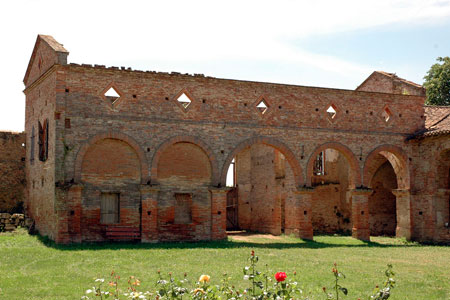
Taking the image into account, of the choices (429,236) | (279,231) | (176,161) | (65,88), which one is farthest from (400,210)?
(65,88)

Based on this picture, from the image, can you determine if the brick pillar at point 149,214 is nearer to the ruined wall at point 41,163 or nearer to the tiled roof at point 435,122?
the ruined wall at point 41,163

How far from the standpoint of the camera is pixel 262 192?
1148 inches

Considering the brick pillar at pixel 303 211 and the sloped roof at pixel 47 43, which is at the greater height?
the sloped roof at pixel 47 43

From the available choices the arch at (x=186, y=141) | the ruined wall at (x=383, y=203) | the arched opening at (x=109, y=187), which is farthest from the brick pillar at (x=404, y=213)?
the arched opening at (x=109, y=187)

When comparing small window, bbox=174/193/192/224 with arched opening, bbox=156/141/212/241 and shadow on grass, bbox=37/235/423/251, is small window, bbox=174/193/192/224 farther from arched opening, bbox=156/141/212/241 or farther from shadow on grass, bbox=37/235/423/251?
shadow on grass, bbox=37/235/423/251

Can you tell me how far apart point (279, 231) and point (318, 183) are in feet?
13.9

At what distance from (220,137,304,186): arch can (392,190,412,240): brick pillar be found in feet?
18.3

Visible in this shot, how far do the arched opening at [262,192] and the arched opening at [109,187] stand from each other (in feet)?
23.1

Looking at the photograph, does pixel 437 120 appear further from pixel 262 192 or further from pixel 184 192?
pixel 184 192

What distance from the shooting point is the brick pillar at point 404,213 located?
25.4m

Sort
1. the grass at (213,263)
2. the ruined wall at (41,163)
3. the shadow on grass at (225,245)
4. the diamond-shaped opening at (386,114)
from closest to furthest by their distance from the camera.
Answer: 1. the grass at (213,263)
2. the shadow on grass at (225,245)
3. the ruined wall at (41,163)
4. the diamond-shaped opening at (386,114)

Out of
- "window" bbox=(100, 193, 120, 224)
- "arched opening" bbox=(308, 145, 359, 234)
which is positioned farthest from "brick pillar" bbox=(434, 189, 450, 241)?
"window" bbox=(100, 193, 120, 224)

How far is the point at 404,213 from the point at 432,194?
1.66m

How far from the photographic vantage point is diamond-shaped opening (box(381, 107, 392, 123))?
25.5 m
